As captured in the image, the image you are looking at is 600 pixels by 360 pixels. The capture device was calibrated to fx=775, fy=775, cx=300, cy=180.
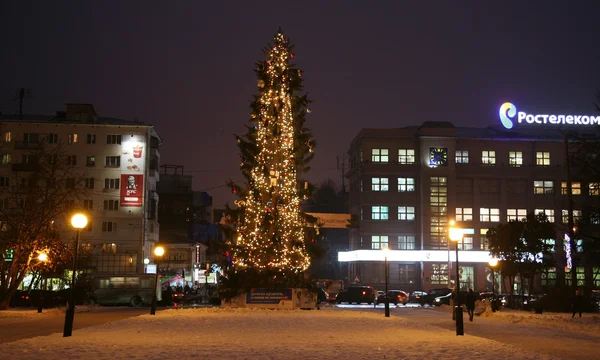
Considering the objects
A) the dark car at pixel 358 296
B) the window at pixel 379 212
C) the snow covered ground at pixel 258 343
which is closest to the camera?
the snow covered ground at pixel 258 343

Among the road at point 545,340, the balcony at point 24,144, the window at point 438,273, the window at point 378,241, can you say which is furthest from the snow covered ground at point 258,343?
the balcony at point 24,144

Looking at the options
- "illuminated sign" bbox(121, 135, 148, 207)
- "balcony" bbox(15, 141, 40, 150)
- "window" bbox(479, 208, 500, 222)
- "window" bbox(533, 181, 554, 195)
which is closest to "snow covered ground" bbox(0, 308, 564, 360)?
"illuminated sign" bbox(121, 135, 148, 207)

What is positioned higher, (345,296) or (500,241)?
(500,241)

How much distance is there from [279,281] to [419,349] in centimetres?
2563

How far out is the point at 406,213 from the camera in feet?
293

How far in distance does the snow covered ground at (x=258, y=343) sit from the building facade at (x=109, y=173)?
59184 millimetres

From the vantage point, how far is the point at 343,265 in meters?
114

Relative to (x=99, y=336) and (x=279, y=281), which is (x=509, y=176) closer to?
(x=279, y=281)

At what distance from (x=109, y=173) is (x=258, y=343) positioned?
69129mm

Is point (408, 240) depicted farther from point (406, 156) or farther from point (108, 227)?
point (108, 227)

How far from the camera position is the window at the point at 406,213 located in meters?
89.2

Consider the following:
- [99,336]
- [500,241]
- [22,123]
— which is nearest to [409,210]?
[500,241]

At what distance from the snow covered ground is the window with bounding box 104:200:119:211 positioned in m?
59.5

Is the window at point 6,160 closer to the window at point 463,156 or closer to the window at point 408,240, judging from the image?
A: the window at point 408,240
